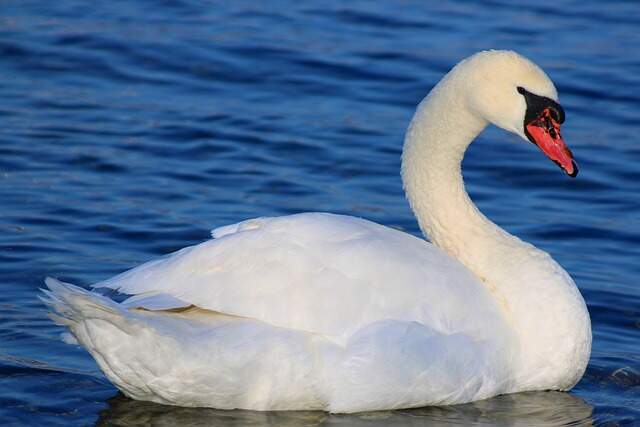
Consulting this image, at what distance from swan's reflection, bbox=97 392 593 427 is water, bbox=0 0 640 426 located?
0.4 inches

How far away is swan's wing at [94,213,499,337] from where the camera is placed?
256 inches

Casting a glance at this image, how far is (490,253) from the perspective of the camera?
7.42 m

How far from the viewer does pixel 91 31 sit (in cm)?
1366

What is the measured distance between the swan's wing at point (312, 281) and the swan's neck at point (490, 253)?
304mm

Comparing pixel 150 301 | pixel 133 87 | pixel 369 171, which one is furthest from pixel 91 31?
pixel 150 301

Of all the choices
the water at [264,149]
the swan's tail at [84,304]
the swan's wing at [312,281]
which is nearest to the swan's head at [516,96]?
the swan's wing at [312,281]

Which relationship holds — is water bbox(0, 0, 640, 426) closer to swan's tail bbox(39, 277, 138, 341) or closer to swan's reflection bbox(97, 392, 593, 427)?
swan's reflection bbox(97, 392, 593, 427)

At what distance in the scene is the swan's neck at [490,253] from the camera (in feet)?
23.3

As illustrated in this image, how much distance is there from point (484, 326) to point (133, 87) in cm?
614

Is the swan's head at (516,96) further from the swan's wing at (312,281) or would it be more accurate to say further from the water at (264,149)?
the water at (264,149)

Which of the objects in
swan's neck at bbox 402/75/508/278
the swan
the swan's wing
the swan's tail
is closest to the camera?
the swan's tail

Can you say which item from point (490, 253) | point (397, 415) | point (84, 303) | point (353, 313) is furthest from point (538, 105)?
point (84, 303)

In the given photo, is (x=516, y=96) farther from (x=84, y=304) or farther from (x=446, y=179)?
(x=84, y=304)

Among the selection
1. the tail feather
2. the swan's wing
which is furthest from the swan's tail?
the swan's wing
